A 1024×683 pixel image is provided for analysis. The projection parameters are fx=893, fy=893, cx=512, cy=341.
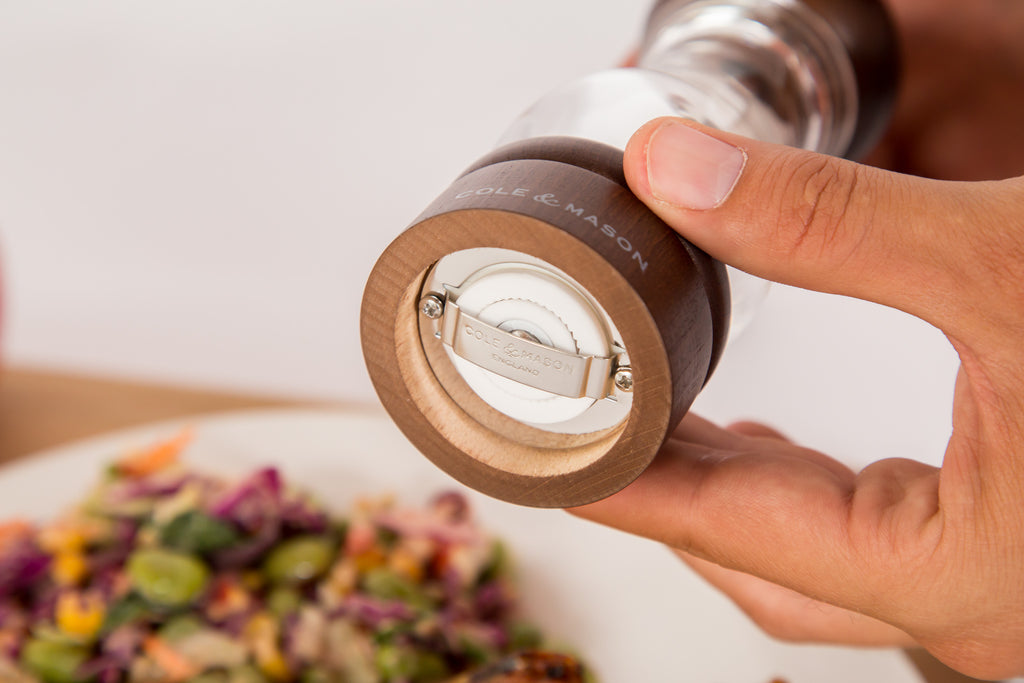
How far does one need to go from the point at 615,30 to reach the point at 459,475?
0.65 metres

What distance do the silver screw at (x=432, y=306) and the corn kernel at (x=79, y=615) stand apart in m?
0.39

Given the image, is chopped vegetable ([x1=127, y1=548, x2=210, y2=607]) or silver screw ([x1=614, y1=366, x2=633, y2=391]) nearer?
silver screw ([x1=614, y1=366, x2=633, y2=391])

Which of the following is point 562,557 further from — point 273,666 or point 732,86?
point 732,86

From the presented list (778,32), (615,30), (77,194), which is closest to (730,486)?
(778,32)

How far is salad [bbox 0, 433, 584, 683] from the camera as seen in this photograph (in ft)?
1.63

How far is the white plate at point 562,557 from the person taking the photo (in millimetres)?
374

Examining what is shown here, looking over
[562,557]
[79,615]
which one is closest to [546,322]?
[562,557]

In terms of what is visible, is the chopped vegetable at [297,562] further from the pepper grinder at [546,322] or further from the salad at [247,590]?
the pepper grinder at [546,322]

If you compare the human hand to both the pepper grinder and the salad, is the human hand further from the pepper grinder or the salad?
the salad

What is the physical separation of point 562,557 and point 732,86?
275 millimetres

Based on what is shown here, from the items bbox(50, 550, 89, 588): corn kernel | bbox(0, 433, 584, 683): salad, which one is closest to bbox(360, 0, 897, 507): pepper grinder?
bbox(0, 433, 584, 683): salad

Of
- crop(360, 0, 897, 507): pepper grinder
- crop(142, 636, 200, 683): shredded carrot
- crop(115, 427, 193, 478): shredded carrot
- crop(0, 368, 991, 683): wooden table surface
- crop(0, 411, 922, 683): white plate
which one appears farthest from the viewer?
crop(0, 368, 991, 683): wooden table surface

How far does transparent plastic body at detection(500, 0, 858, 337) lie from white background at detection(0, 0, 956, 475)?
40cm

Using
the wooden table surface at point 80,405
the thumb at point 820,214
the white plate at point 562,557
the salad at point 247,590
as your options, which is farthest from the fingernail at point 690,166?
the wooden table surface at point 80,405
